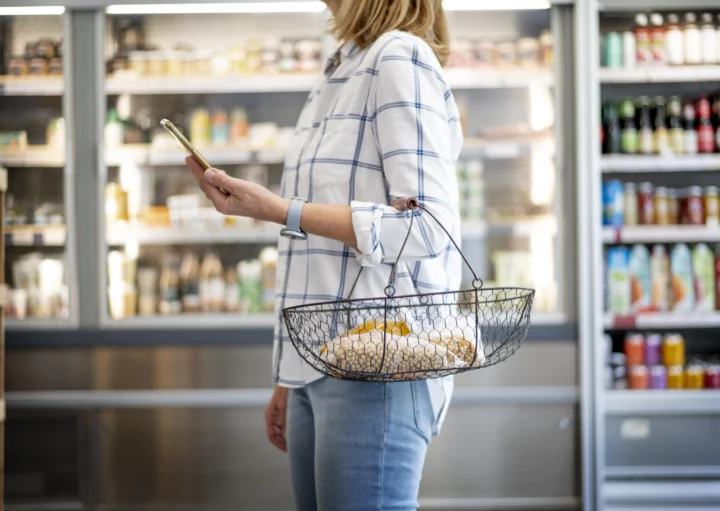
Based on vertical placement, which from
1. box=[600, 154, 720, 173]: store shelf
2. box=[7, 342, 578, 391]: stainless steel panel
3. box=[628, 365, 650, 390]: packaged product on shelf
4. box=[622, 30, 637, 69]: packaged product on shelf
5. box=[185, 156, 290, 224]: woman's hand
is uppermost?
box=[622, 30, 637, 69]: packaged product on shelf

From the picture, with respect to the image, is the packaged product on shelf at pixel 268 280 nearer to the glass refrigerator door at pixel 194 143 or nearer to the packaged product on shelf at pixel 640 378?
the glass refrigerator door at pixel 194 143

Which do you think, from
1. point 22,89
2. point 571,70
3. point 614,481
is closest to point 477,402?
point 614,481

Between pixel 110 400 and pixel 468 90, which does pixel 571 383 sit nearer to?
pixel 468 90

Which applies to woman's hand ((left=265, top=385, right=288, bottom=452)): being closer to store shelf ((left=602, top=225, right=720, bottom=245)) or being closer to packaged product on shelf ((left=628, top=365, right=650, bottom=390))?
store shelf ((left=602, top=225, right=720, bottom=245))

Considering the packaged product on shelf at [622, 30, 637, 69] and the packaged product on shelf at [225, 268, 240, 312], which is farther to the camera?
the packaged product on shelf at [225, 268, 240, 312]

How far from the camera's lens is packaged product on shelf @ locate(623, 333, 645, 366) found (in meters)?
3.12

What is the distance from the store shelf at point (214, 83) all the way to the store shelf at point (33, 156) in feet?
1.07

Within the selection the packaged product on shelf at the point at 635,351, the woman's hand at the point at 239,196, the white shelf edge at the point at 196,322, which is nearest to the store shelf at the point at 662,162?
the packaged product on shelf at the point at 635,351

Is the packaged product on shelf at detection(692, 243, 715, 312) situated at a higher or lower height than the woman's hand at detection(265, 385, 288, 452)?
higher

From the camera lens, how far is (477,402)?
288cm

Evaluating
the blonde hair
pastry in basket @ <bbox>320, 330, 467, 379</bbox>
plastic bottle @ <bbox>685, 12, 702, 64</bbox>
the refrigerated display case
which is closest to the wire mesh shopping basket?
pastry in basket @ <bbox>320, 330, 467, 379</bbox>

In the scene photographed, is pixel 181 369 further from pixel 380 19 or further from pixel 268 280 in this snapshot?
pixel 380 19

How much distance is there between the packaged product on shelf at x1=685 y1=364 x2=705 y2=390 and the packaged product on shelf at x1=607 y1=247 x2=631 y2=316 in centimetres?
34

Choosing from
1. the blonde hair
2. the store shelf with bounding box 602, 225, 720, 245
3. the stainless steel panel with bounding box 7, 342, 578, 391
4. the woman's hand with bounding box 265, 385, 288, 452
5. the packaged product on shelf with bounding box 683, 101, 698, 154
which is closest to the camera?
the blonde hair
